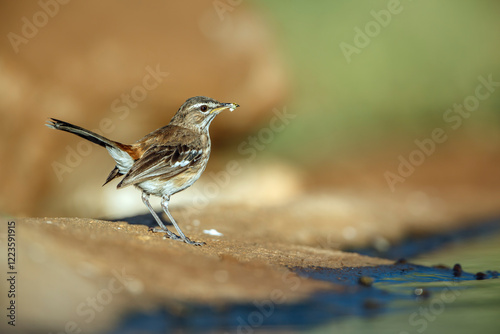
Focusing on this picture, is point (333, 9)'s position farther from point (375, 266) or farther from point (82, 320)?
point (82, 320)

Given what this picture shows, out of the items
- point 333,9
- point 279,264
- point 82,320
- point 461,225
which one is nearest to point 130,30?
point 333,9

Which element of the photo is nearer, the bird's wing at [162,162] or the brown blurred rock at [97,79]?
the bird's wing at [162,162]

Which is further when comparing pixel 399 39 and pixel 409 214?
pixel 399 39

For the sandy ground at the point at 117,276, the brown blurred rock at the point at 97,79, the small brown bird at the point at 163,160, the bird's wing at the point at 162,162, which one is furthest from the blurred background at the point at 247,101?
the sandy ground at the point at 117,276

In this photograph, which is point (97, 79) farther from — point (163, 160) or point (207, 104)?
point (163, 160)

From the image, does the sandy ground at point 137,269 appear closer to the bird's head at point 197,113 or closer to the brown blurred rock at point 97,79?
the bird's head at point 197,113

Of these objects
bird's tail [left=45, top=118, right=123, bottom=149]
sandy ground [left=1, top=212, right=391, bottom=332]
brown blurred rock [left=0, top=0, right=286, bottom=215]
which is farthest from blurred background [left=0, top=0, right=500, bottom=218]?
sandy ground [left=1, top=212, right=391, bottom=332]

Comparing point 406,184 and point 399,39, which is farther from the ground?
point 399,39
